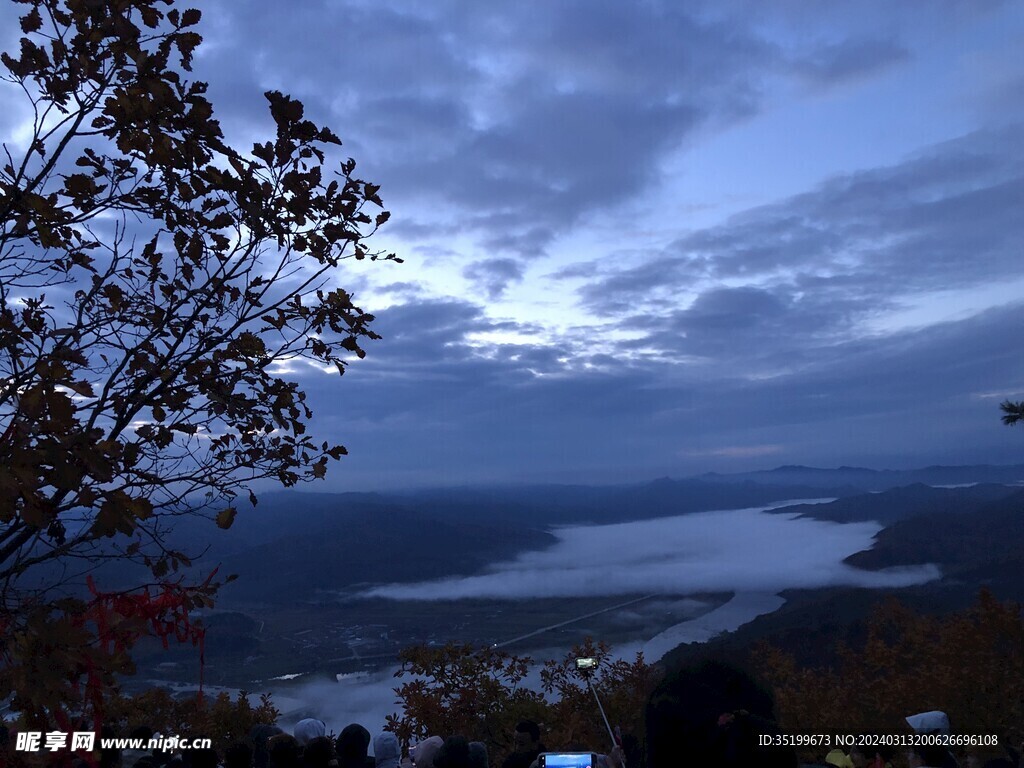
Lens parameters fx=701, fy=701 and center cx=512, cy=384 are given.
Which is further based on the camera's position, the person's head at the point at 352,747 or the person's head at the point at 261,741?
the person's head at the point at 261,741

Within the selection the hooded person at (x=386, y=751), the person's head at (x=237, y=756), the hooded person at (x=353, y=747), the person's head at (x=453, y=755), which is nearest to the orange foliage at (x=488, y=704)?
the hooded person at (x=386, y=751)

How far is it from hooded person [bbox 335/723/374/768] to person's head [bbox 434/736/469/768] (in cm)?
80

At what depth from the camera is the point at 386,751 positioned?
6676mm

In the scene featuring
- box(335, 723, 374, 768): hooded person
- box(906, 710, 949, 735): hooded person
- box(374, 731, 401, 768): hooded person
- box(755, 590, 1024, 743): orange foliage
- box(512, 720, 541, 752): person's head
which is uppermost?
box(335, 723, 374, 768): hooded person

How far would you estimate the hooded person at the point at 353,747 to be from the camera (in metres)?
5.94

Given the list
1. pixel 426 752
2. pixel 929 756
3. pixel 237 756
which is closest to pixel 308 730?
pixel 237 756

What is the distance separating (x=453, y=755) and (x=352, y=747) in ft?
3.44

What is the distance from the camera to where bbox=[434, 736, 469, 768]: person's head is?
5434 millimetres

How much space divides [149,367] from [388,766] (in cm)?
445

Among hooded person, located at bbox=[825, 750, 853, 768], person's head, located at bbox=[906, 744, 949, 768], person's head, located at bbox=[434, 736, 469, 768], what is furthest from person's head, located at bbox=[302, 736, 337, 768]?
person's head, located at bbox=[906, 744, 949, 768]

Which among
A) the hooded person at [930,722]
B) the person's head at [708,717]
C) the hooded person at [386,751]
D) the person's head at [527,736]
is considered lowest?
the hooded person at [930,722]

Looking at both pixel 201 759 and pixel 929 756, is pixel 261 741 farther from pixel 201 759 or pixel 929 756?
pixel 929 756

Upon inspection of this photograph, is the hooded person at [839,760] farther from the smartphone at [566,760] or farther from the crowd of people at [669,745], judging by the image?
the smartphone at [566,760]

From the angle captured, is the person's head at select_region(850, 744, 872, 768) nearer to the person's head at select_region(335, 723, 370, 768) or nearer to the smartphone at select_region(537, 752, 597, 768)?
the smartphone at select_region(537, 752, 597, 768)
